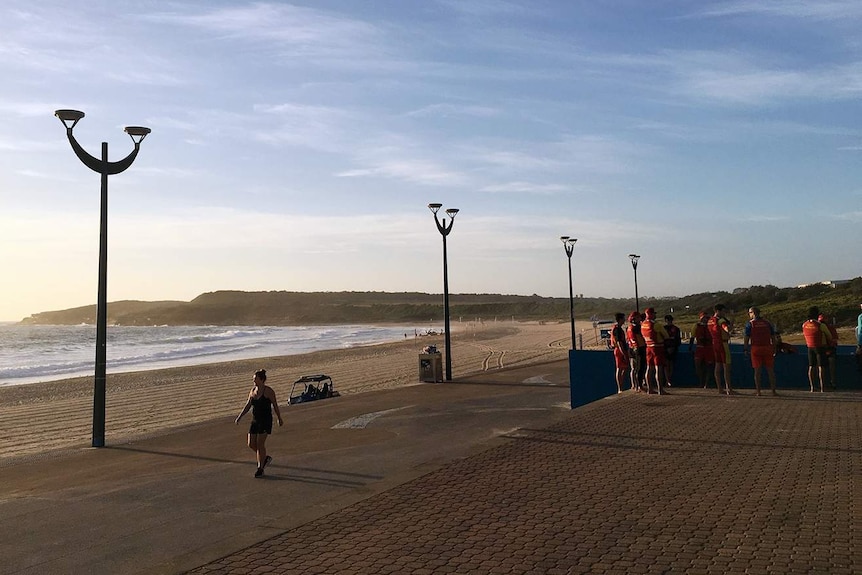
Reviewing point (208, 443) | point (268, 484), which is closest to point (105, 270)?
point (208, 443)

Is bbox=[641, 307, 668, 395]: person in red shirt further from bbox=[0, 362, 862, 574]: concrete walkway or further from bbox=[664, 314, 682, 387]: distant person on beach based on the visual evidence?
bbox=[0, 362, 862, 574]: concrete walkway

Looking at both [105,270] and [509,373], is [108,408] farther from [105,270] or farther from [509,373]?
[509,373]

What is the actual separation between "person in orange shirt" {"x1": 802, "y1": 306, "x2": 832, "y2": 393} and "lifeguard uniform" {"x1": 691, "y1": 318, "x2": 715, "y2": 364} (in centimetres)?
166

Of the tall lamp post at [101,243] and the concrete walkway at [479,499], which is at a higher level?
the tall lamp post at [101,243]

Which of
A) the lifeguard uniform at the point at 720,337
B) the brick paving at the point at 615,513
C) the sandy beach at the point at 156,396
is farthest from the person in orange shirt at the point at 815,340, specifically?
the sandy beach at the point at 156,396

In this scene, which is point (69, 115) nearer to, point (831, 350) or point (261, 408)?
point (261, 408)

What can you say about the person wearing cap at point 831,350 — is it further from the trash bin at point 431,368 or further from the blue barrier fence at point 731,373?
the trash bin at point 431,368

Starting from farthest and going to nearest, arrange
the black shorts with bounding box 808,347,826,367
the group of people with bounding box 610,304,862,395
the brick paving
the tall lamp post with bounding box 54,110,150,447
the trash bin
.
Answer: the trash bin
the black shorts with bounding box 808,347,826,367
the group of people with bounding box 610,304,862,395
the tall lamp post with bounding box 54,110,150,447
the brick paving

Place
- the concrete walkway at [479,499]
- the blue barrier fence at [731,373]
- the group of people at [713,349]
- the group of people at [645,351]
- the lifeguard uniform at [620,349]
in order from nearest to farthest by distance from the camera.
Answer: the concrete walkway at [479,499]
the group of people at [713,349]
the group of people at [645,351]
the blue barrier fence at [731,373]
the lifeguard uniform at [620,349]

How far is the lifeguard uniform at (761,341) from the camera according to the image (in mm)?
12586

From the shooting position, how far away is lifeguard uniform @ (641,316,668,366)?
13.6 m

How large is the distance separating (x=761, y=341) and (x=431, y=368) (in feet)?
29.4

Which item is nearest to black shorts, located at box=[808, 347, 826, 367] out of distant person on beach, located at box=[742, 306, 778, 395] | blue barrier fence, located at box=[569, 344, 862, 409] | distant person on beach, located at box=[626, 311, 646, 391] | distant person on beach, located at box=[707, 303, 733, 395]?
blue barrier fence, located at box=[569, 344, 862, 409]

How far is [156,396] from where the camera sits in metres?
22.8
